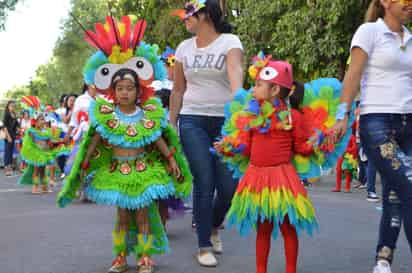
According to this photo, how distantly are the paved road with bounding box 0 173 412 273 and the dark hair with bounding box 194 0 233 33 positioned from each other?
1.89m

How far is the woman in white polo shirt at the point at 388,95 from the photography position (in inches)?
178

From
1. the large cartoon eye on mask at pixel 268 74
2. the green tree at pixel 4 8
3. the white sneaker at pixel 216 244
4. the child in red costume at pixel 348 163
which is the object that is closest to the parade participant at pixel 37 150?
the child in red costume at pixel 348 163

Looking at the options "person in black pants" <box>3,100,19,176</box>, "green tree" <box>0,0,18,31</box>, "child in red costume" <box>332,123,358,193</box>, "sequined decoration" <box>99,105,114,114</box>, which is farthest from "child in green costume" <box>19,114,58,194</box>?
"green tree" <box>0,0,18,31</box>

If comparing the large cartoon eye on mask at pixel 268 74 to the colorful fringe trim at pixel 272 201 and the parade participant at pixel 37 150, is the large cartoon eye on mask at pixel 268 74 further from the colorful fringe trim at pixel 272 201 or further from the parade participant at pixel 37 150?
the parade participant at pixel 37 150

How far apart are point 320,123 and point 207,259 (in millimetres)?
1610

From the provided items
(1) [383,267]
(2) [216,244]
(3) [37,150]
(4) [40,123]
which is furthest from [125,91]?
(4) [40,123]

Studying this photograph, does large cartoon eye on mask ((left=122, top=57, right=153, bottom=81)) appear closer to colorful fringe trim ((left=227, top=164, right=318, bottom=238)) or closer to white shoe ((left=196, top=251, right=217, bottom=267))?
colorful fringe trim ((left=227, top=164, right=318, bottom=238))

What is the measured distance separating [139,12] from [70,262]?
26694 mm

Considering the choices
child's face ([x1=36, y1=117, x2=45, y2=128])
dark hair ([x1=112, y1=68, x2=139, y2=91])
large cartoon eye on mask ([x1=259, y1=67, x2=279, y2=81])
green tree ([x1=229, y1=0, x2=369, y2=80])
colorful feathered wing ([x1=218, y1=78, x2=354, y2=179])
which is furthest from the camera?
green tree ([x1=229, y1=0, x2=369, y2=80])

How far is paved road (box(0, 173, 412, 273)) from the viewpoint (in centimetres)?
553

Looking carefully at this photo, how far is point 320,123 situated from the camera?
458 cm

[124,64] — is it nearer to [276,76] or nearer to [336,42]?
[276,76]

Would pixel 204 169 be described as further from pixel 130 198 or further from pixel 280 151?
pixel 280 151

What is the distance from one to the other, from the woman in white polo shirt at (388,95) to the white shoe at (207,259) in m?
1.57
